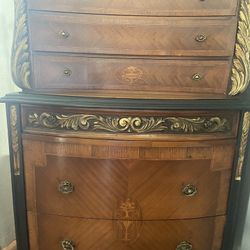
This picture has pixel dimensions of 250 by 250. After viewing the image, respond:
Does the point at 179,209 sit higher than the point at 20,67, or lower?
lower

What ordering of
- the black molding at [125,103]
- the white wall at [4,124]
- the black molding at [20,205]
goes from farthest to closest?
the white wall at [4,124], the black molding at [20,205], the black molding at [125,103]

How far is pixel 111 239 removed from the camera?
108 centimetres

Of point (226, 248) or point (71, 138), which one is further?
point (226, 248)

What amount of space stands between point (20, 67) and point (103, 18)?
1.17 ft

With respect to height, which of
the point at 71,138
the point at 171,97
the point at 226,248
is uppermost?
the point at 171,97

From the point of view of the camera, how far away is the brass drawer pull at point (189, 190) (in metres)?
1.02

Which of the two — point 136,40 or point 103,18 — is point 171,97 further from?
point 103,18

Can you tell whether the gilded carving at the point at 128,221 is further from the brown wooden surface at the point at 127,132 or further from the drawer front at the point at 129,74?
the drawer front at the point at 129,74

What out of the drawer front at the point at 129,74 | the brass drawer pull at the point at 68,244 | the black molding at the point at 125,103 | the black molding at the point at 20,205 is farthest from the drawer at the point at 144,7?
the brass drawer pull at the point at 68,244

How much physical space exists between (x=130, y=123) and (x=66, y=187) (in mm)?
349

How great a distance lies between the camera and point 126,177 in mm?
1005

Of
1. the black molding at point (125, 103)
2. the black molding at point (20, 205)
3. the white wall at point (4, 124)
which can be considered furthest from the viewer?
the white wall at point (4, 124)

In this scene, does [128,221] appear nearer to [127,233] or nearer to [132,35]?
[127,233]

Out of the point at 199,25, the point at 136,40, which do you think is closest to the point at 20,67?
the point at 136,40
